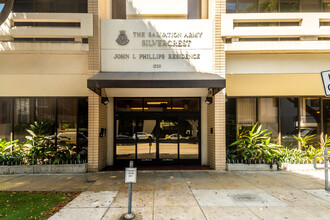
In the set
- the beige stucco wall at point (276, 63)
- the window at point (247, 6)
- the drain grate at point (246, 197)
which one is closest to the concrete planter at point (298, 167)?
the drain grate at point (246, 197)

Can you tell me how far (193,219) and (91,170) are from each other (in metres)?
5.21

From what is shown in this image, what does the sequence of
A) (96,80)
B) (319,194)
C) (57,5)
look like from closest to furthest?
(319,194)
(96,80)
(57,5)

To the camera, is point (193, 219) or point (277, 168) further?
point (277, 168)

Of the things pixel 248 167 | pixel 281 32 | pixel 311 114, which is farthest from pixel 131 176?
pixel 311 114

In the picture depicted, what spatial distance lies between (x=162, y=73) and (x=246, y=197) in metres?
5.20

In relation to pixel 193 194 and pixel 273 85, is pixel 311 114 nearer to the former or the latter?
pixel 273 85

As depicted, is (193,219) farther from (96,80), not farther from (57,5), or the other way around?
(57,5)

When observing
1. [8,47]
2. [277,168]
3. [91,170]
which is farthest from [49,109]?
[277,168]

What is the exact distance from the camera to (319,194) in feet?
18.2

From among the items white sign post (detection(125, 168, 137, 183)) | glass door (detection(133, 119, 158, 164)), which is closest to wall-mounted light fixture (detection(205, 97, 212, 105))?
glass door (detection(133, 119, 158, 164))

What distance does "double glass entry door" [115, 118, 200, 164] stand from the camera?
9367 millimetres

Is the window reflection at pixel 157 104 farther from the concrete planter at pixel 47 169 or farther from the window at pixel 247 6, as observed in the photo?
the window at pixel 247 6

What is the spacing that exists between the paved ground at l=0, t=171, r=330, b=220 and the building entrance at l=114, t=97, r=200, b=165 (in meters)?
1.42

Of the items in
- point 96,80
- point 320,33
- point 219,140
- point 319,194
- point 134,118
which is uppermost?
point 320,33
